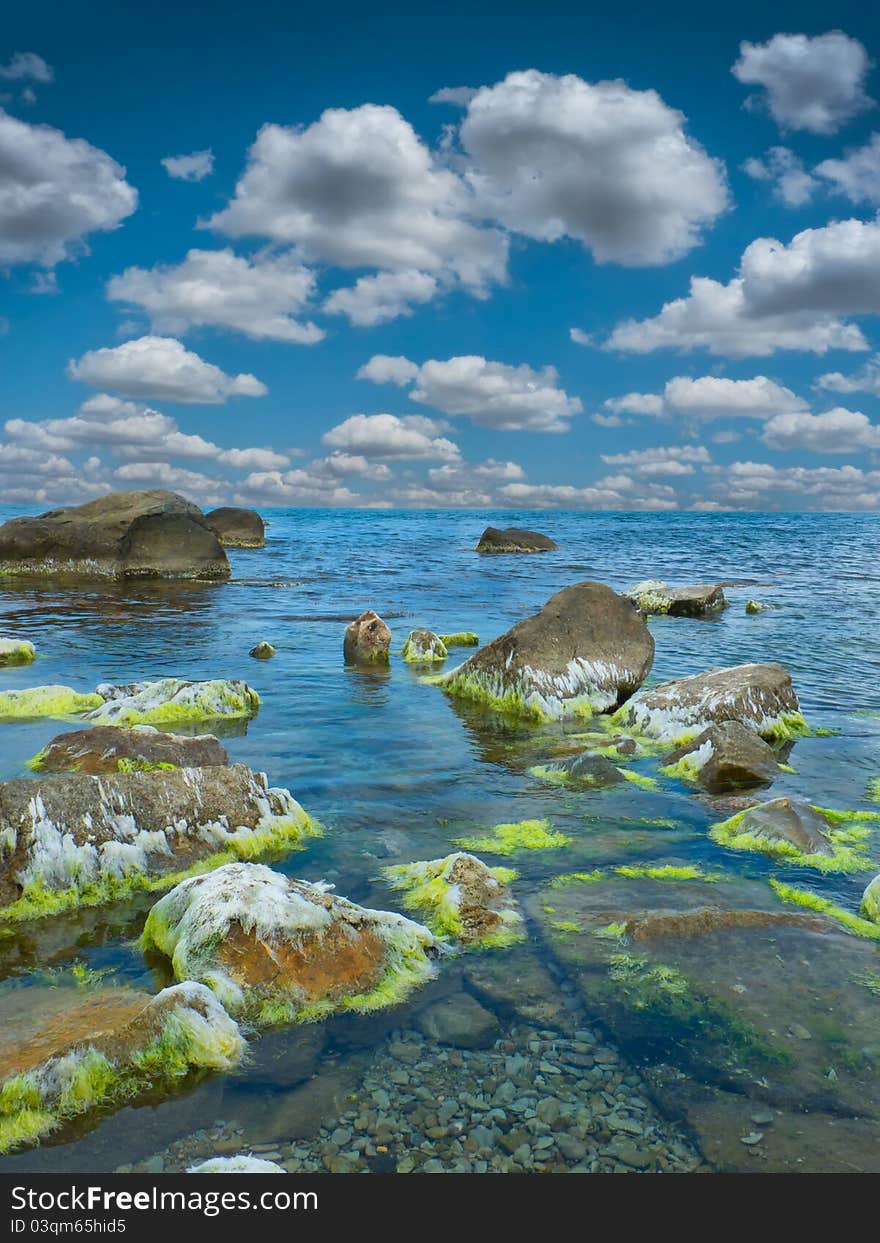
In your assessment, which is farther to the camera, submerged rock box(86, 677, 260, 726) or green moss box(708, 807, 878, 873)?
submerged rock box(86, 677, 260, 726)

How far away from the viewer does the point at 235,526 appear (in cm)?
5212

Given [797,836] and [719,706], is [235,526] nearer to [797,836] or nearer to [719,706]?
[719,706]

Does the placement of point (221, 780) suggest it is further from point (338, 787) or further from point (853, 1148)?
point (853, 1148)

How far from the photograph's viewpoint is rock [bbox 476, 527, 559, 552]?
2140 inches

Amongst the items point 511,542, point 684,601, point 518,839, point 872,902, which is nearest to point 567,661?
point 518,839

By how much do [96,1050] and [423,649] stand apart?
12.5 m

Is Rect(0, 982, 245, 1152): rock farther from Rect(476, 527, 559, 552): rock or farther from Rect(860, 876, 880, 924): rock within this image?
Rect(476, 527, 559, 552): rock

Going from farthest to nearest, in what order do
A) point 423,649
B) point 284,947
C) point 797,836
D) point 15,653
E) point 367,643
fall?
point 423,649, point 367,643, point 15,653, point 797,836, point 284,947

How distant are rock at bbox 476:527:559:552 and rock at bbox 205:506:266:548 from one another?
15.4m

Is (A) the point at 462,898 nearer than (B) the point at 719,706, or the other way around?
(A) the point at 462,898

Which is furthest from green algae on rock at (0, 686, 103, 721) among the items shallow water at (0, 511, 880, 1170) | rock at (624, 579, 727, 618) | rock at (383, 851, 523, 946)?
rock at (624, 579, 727, 618)

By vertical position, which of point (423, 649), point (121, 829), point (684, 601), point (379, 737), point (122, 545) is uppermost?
point (122, 545)
